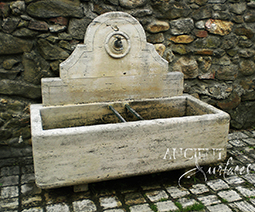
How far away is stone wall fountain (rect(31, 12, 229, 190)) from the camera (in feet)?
7.53

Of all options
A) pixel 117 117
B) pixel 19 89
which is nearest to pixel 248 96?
pixel 117 117

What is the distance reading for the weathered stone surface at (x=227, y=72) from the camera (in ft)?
12.3

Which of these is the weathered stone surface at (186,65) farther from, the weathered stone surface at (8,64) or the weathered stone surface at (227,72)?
the weathered stone surface at (8,64)

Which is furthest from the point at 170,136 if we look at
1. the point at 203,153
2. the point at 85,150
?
the point at 85,150

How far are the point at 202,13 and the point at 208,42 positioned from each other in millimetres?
Result: 373

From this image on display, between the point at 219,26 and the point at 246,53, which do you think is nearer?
the point at 219,26

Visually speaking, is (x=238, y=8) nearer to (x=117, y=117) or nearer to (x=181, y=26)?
(x=181, y=26)

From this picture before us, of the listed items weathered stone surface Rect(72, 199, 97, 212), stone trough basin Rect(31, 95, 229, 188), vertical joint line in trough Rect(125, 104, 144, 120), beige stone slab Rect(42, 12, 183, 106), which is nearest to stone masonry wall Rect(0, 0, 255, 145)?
beige stone slab Rect(42, 12, 183, 106)

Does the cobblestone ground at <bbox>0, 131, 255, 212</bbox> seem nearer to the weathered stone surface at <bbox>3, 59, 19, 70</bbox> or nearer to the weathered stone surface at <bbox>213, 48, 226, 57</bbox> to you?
the weathered stone surface at <bbox>3, 59, 19, 70</bbox>

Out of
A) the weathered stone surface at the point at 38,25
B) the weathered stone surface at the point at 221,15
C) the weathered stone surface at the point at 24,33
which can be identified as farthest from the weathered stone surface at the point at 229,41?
the weathered stone surface at the point at 24,33

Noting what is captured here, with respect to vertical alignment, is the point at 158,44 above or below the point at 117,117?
above

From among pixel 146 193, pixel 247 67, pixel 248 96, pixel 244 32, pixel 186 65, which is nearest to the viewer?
pixel 146 193

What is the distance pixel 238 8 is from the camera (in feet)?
11.8

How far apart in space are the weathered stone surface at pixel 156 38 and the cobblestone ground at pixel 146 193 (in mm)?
1584
